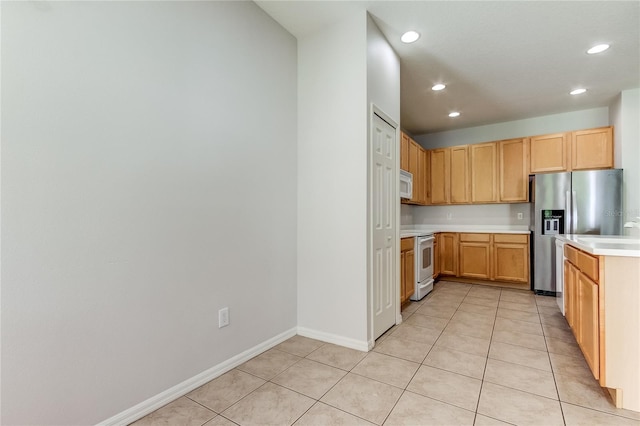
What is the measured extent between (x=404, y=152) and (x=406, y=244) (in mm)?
1480

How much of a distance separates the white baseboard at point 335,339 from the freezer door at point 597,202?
3500 mm

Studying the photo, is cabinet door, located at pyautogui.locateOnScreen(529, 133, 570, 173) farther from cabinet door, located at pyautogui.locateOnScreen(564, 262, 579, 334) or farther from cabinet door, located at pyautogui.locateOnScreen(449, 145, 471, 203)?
cabinet door, located at pyautogui.locateOnScreen(564, 262, 579, 334)

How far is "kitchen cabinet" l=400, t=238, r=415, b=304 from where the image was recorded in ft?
11.1

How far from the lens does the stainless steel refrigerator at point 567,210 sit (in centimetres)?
370

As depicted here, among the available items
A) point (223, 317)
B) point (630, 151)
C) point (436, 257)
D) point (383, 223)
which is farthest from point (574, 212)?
point (223, 317)

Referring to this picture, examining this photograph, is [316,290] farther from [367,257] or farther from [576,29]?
[576,29]

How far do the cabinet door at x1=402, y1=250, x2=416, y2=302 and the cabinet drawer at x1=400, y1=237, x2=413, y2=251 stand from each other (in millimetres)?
63

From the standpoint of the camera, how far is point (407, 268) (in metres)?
3.54

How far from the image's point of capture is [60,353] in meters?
1.32

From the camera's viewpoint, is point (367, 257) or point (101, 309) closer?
point (101, 309)

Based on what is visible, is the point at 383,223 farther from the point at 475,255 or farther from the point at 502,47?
the point at 475,255

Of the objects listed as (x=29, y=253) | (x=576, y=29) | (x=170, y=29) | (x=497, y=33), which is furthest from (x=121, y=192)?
(x=576, y=29)

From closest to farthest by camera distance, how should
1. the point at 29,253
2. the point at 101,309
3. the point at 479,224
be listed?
the point at 29,253
the point at 101,309
the point at 479,224

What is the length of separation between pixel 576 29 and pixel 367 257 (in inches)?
111
